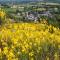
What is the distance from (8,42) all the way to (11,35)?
22cm

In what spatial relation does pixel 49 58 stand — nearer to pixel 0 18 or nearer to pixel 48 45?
pixel 48 45

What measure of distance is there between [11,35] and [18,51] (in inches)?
32.2

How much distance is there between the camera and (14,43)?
7172mm

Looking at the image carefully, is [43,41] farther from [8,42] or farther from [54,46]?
[8,42]

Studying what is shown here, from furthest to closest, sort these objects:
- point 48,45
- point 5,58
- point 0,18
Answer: point 0,18, point 48,45, point 5,58

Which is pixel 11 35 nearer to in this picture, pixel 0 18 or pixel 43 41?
pixel 43 41

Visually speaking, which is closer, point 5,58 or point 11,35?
point 5,58

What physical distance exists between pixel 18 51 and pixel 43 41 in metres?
0.71

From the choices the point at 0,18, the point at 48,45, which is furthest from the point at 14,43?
the point at 0,18

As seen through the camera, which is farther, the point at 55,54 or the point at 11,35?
the point at 11,35

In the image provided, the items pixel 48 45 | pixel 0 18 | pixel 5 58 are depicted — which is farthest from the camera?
pixel 0 18

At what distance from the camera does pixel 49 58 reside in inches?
275

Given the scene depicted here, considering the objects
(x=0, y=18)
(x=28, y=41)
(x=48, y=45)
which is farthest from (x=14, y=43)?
(x=0, y=18)

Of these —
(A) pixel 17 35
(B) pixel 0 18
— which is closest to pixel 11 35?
(A) pixel 17 35
